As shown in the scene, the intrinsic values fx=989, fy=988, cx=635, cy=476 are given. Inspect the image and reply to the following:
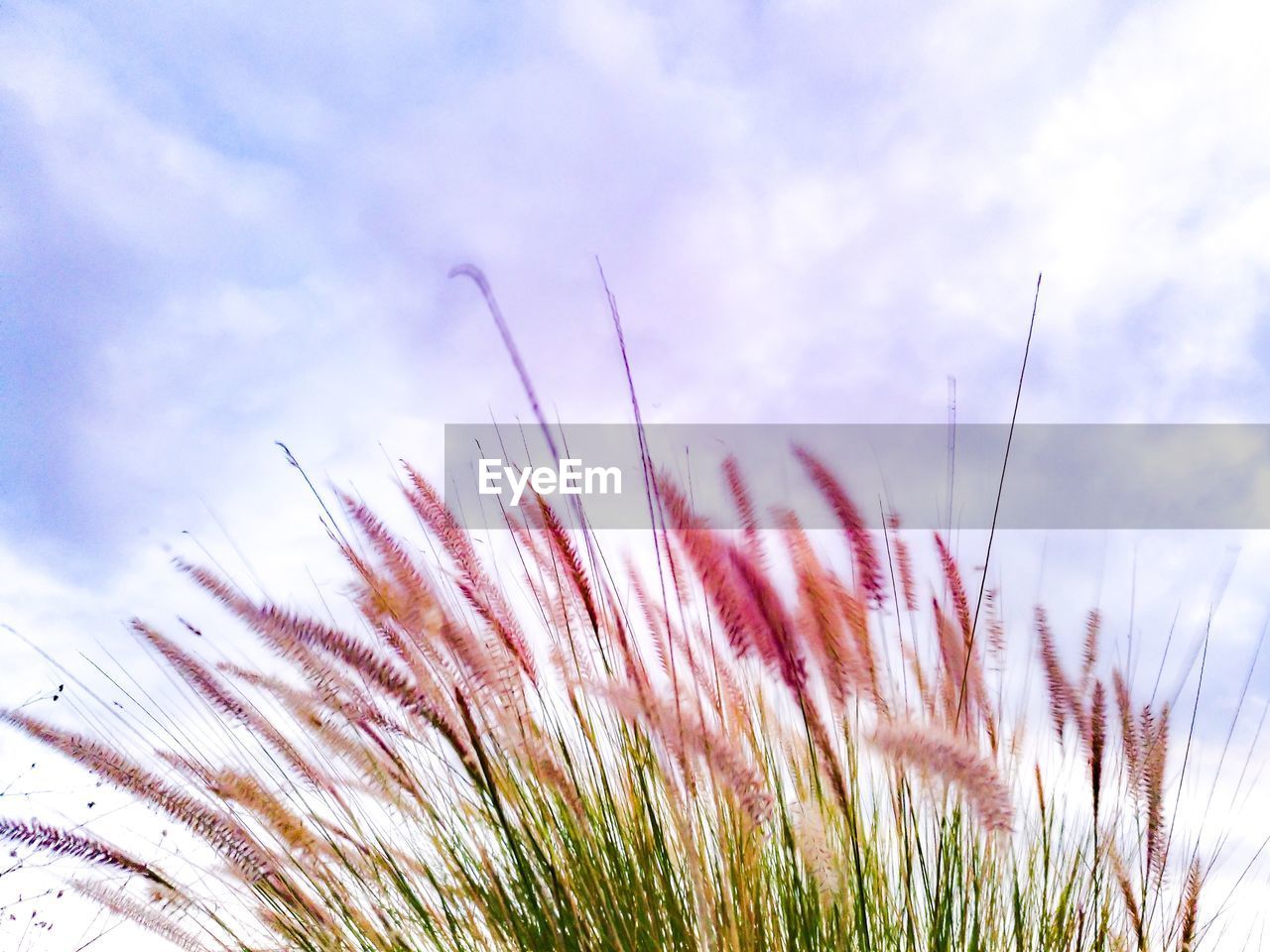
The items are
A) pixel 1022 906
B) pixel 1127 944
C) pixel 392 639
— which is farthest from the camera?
pixel 1127 944

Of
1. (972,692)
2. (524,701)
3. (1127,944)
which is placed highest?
(972,692)

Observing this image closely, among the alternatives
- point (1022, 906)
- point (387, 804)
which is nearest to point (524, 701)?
point (387, 804)

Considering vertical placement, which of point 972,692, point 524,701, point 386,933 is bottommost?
point 386,933

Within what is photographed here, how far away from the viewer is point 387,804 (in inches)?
60.6

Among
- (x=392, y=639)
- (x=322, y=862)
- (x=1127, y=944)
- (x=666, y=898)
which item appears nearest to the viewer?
(x=392, y=639)

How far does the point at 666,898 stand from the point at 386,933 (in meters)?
0.49

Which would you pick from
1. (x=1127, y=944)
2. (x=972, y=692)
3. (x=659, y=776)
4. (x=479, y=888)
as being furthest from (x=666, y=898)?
(x=1127, y=944)

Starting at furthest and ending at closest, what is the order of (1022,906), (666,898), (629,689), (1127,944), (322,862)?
(1127,944), (1022,906), (322,862), (666,898), (629,689)

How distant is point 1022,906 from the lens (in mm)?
1779

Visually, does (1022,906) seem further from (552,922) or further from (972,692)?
(552,922)

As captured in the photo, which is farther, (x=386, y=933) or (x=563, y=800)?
(x=386, y=933)

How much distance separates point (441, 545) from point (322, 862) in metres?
0.59

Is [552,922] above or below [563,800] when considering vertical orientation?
below

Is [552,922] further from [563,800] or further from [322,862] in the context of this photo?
[322,862]
